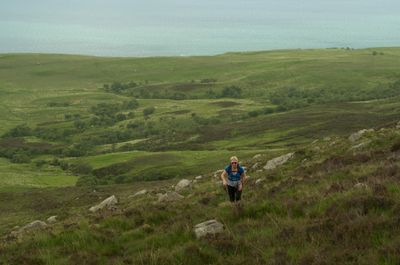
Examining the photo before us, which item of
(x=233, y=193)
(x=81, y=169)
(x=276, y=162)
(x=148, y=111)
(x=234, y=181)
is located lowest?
(x=148, y=111)

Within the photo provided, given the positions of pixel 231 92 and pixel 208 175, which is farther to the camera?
pixel 231 92

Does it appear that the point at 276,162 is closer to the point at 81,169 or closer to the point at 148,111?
the point at 81,169

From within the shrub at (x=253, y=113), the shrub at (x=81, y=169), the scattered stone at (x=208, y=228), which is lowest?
the shrub at (x=81, y=169)

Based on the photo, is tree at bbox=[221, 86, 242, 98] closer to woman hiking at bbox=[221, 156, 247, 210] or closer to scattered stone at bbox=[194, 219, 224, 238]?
woman hiking at bbox=[221, 156, 247, 210]

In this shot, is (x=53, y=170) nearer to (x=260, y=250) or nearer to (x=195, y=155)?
(x=195, y=155)

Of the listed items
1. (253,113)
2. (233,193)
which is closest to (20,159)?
(253,113)

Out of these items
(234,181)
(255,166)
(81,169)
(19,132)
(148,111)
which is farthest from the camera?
(148,111)

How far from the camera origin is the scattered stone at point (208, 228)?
1281 cm

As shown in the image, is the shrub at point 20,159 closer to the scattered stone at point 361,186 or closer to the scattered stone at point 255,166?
the scattered stone at point 255,166

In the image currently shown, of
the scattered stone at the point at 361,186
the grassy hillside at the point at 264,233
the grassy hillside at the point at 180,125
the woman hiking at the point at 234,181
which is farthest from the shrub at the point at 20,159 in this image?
the scattered stone at the point at 361,186

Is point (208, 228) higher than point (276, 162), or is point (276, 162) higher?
point (208, 228)

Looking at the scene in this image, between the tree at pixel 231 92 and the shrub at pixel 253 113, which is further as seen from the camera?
the tree at pixel 231 92

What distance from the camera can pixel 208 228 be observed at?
13156mm

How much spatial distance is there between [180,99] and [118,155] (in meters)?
95.8
